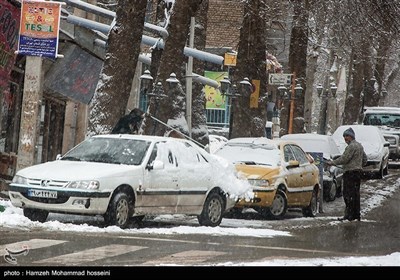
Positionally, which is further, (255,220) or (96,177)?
(255,220)

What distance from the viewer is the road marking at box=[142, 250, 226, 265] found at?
10.3 metres

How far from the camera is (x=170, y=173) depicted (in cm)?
1532

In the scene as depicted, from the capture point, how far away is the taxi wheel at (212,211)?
52.6 ft

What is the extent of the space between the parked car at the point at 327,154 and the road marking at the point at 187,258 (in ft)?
41.8

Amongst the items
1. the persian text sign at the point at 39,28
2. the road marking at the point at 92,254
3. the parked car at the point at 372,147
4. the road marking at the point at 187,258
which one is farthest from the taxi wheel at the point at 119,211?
the parked car at the point at 372,147

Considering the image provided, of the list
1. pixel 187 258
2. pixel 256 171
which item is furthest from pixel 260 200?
pixel 187 258

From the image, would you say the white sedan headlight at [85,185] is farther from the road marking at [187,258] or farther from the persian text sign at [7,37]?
the persian text sign at [7,37]

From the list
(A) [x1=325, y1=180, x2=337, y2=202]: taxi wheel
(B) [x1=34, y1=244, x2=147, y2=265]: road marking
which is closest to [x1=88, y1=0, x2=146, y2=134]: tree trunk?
(A) [x1=325, y1=180, x2=337, y2=202]: taxi wheel

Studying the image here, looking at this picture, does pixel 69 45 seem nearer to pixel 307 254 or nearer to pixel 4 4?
pixel 4 4

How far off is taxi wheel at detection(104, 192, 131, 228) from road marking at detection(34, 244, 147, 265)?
7.12ft

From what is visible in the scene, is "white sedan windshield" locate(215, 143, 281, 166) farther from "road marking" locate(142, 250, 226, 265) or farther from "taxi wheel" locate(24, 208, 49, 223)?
"road marking" locate(142, 250, 226, 265)

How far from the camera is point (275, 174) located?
18516 mm

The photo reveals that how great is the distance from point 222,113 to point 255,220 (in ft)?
112
